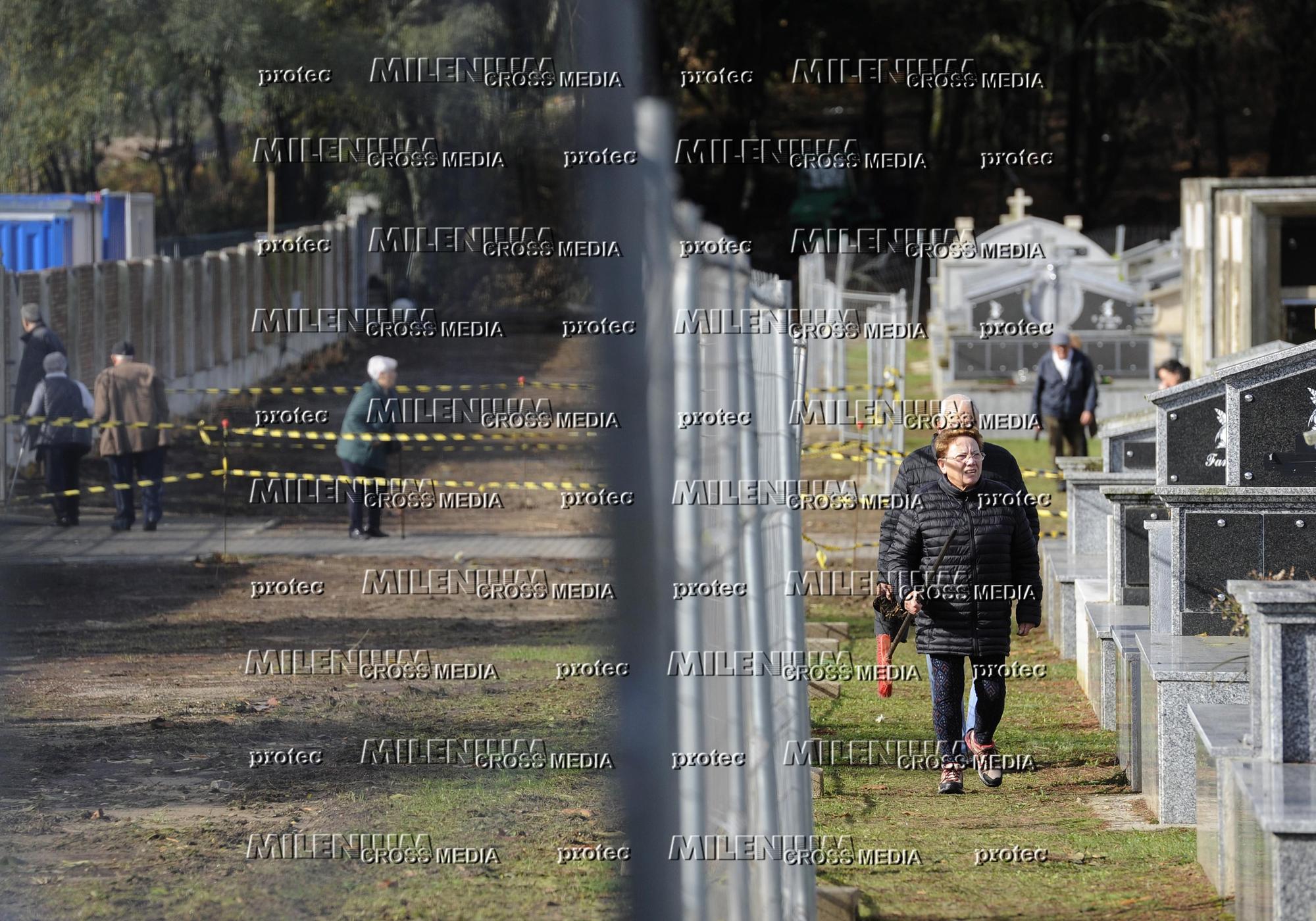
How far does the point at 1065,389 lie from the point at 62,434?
384 inches

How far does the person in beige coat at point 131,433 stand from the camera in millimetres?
16719

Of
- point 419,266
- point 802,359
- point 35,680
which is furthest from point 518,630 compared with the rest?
point 419,266

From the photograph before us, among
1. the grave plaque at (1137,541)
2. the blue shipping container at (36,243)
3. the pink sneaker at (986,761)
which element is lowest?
the pink sneaker at (986,761)

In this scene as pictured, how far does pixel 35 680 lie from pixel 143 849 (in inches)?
163

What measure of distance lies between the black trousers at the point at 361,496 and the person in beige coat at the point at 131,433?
6.10 feet

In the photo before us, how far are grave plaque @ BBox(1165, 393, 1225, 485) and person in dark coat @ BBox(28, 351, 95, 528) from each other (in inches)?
461

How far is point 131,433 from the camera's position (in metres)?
16.7

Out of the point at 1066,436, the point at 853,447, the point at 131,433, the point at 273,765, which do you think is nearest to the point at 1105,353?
the point at 1066,436

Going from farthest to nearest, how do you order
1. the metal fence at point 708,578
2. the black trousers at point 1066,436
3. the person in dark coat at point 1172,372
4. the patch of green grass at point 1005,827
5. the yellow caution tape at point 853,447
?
the black trousers at point 1066,436 < the person in dark coat at point 1172,372 < the yellow caution tape at point 853,447 < the patch of green grass at point 1005,827 < the metal fence at point 708,578

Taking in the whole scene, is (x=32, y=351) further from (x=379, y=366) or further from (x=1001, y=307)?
Result: (x=1001, y=307)

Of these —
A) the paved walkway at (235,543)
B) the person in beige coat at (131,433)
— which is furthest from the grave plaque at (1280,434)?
the person in beige coat at (131,433)

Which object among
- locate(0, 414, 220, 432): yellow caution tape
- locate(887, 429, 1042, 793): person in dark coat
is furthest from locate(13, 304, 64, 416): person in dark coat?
locate(887, 429, 1042, 793): person in dark coat

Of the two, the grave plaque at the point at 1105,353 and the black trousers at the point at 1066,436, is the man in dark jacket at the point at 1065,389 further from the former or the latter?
the grave plaque at the point at 1105,353

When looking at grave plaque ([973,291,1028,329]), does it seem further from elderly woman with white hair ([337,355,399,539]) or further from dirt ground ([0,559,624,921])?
dirt ground ([0,559,624,921])
